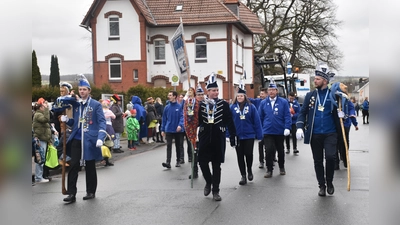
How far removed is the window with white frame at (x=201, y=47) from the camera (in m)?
40.2

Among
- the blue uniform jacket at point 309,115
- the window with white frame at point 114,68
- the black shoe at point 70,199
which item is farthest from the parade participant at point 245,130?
the window with white frame at point 114,68

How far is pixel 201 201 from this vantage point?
8125mm

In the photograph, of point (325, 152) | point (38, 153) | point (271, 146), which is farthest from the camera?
point (271, 146)

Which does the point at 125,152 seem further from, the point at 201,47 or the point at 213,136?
the point at 201,47

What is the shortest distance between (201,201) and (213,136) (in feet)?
3.75

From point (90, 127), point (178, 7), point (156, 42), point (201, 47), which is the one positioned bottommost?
point (90, 127)

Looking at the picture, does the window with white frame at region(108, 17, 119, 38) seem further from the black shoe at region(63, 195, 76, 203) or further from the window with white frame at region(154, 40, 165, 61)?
the black shoe at region(63, 195, 76, 203)

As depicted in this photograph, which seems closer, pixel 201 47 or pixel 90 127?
pixel 90 127

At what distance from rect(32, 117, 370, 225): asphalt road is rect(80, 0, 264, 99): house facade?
91.9 ft

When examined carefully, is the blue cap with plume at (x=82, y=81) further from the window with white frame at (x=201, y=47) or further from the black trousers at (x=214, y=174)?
the window with white frame at (x=201, y=47)

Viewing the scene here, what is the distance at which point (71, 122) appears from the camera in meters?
8.27

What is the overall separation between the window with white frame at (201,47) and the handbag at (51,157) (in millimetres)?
29683

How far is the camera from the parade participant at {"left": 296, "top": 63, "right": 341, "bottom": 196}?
811cm

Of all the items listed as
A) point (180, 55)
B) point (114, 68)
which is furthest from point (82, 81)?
point (114, 68)
